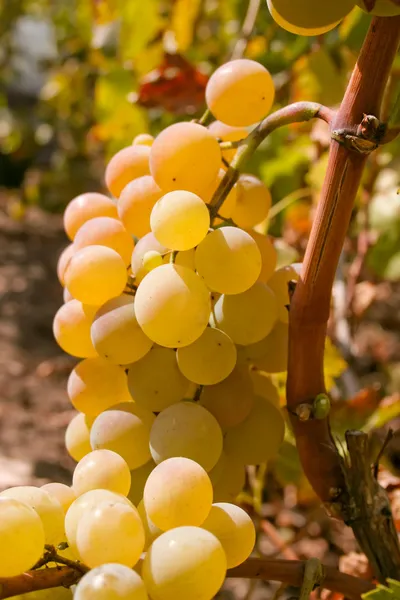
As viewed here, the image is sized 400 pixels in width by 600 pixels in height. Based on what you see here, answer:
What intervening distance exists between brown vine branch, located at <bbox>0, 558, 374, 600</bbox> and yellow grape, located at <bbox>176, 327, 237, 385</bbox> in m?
0.11

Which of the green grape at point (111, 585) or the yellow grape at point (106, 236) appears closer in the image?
the green grape at point (111, 585)

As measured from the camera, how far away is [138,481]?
41 centimetres

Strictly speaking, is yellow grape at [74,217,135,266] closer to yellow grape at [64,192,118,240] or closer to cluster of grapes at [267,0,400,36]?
yellow grape at [64,192,118,240]

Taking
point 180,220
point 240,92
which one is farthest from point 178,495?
point 240,92

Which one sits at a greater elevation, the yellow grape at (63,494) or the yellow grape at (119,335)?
the yellow grape at (119,335)

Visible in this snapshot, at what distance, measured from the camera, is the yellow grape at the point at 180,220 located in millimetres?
375

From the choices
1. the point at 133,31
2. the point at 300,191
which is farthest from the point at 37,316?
the point at 300,191

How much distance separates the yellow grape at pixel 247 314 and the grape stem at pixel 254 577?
13cm

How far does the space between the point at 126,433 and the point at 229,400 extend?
0.06 metres

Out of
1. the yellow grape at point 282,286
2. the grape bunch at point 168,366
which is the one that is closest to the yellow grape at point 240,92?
the grape bunch at point 168,366

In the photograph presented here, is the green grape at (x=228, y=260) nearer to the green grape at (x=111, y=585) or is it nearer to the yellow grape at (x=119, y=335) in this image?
the yellow grape at (x=119, y=335)

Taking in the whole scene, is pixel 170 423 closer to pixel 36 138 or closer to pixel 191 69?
pixel 191 69

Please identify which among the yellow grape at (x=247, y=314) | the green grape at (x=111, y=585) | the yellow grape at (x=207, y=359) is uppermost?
the yellow grape at (x=247, y=314)

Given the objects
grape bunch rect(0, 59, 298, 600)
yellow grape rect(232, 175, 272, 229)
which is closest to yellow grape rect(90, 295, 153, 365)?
grape bunch rect(0, 59, 298, 600)
